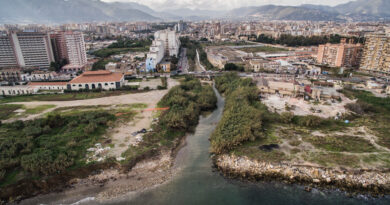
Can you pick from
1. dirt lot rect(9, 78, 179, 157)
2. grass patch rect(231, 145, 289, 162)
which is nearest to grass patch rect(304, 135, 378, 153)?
grass patch rect(231, 145, 289, 162)

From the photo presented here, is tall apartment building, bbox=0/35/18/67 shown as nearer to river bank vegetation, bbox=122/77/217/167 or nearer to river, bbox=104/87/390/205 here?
river bank vegetation, bbox=122/77/217/167

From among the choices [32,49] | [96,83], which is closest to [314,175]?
[96,83]

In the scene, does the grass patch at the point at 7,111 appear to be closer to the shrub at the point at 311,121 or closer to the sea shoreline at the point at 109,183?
the sea shoreline at the point at 109,183

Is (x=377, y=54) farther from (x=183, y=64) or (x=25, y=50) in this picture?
(x=25, y=50)

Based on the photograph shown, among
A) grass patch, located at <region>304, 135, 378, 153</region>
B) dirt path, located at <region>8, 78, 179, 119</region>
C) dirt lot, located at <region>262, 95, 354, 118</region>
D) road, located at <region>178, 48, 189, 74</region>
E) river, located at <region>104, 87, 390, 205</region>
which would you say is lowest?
river, located at <region>104, 87, 390, 205</region>

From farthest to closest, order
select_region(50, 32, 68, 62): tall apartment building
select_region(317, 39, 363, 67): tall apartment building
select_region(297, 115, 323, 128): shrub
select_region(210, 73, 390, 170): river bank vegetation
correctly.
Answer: select_region(50, 32, 68, 62): tall apartment building < select_region(317, 39, 363, 67): tall apartment building < select_region(297, 115, 323, 128): shrub < select_region(210, 73, 390, 170): river bank vegetation

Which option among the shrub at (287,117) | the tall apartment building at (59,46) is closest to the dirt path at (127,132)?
the shrub at (287,117)

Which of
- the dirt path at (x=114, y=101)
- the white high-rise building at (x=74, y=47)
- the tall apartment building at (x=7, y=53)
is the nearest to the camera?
the dirt path at (x=114, y=101)
